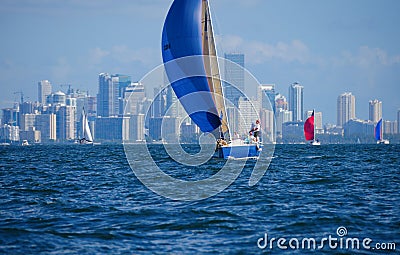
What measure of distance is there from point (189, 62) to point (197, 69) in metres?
0.55

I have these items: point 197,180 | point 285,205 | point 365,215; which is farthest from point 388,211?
point 197,180

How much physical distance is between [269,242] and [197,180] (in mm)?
13097

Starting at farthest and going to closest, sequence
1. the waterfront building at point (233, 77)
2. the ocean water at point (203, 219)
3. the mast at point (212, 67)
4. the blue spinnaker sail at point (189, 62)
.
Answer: the waterfront building at point (233, 77) → the mast at point (212, 67) → the blue spinnaker sail at point (189, 62) → the ocean water at point (203, 219)

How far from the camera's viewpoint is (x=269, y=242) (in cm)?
1419

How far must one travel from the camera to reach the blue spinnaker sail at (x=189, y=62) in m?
35.9

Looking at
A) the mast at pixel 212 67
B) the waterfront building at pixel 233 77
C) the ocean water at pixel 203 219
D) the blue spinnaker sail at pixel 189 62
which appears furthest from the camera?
the waterfront building at pixel 233 77

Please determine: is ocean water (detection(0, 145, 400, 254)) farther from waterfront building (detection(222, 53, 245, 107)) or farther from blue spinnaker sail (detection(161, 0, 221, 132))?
waterfront building (detection(222, 53, 245, 107))

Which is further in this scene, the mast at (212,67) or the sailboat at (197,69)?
the mast at (212,67)

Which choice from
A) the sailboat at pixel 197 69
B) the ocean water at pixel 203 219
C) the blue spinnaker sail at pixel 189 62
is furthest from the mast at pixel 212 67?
the ocean water at pixel 203 219

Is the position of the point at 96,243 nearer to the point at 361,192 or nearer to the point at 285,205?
the point at 285,205

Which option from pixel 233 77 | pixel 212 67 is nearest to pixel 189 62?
pixel 212 67

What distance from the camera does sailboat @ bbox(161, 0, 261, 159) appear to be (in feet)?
118

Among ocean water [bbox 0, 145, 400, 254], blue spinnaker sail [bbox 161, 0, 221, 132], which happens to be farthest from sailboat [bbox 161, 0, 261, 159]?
ocean water [bbox 0, 145, 400, 254]

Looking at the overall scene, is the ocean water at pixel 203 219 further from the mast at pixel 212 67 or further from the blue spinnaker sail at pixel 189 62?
the mast at pixel 212 67
